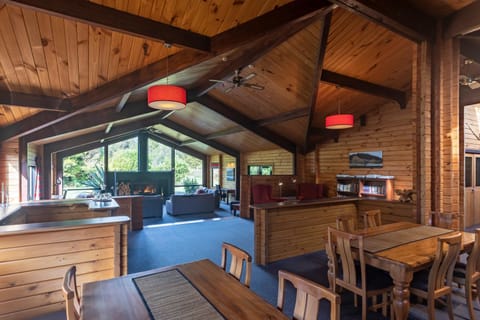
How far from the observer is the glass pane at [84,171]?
1047 cm

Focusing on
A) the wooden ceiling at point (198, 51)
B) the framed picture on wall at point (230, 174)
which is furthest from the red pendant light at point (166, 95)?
the framed picture on wall at point (230, 174)

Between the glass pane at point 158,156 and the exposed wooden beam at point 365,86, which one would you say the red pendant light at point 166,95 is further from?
the glass pane at point 158,156

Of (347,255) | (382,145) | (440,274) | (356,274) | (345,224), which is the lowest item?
(356,274)

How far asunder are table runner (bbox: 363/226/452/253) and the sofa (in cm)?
662

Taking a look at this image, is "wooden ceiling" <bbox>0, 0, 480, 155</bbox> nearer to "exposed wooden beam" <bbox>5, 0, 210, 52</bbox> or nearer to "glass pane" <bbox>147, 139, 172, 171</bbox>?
"exposed wooden beam" <bbox>5, 0, 210, 52</bbox>

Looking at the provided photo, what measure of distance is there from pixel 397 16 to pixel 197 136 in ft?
28.5

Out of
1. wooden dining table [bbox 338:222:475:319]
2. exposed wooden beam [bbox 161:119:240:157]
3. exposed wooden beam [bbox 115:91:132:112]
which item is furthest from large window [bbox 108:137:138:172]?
wooden dining table [bbox 338:222:475:319]

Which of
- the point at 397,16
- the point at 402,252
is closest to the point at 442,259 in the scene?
the point at 402,252

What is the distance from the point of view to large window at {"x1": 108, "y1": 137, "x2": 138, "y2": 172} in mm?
11469

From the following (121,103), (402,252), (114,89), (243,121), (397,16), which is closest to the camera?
(402,252)

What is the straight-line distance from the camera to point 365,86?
5.47 m

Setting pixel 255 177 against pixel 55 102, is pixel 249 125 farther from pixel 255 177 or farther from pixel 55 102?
pixel 55 102

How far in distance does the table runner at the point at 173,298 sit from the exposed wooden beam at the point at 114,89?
2.89 meters

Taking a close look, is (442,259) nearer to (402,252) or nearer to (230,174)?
(402,252)
